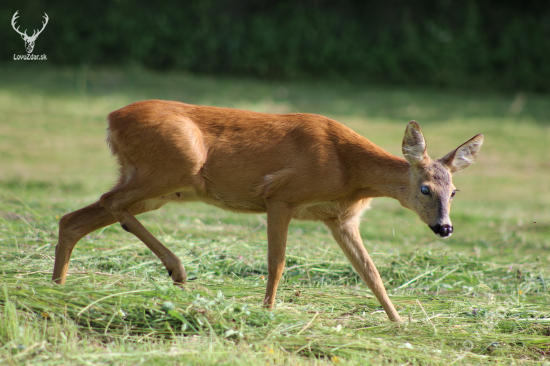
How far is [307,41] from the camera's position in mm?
20062

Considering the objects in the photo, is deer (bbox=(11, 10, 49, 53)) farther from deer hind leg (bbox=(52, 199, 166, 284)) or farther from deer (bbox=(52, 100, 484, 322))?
deer hind leg (bbox=(52, 199, 166, 284))

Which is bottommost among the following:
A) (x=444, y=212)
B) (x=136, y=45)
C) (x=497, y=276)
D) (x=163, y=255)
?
(x=497, y=276)

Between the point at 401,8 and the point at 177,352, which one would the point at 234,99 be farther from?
the point at 177,352

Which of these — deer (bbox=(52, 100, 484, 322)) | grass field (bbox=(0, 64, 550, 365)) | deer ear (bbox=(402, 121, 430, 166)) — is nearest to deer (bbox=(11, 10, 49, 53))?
grass field (bbox=(0, 64, 550, 365))

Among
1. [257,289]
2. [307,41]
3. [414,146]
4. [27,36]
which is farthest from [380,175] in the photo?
[27,36]

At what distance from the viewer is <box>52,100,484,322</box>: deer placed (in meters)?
5.12

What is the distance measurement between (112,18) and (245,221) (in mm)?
12601

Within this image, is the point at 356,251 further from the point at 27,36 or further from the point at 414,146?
the point at 27,36

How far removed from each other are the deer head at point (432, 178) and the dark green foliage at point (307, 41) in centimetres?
1498

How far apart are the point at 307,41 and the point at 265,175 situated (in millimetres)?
15428

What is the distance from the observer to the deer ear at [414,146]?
5.18 meters

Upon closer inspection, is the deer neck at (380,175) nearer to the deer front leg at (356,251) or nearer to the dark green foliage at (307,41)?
the deer front leg at (356,251)

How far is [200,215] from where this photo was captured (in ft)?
29.5

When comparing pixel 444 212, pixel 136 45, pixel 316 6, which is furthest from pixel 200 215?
pixel 316 6
